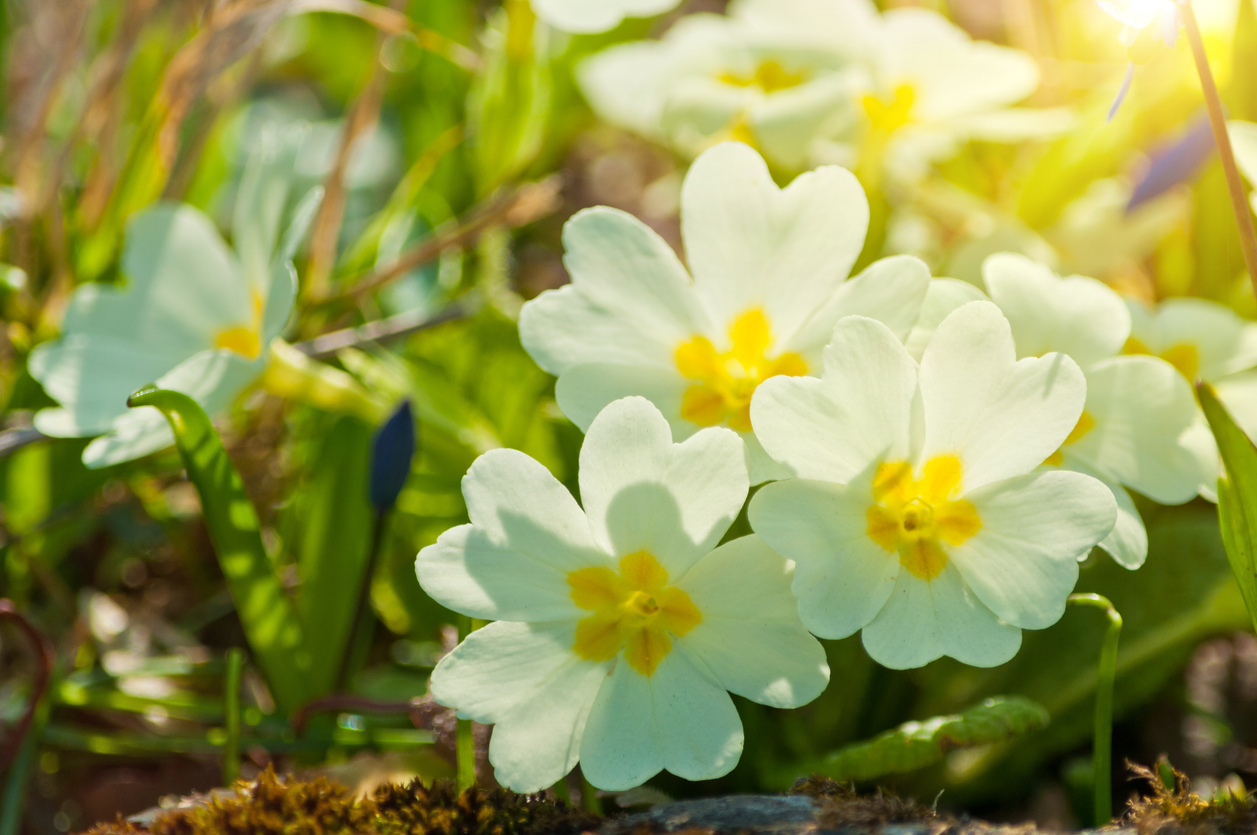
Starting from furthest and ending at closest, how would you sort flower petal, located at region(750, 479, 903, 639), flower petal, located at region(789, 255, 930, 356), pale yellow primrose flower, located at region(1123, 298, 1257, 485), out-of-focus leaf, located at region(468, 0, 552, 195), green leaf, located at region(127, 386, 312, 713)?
out-of-focus leaf, located at region(468, 0, 552, 195)
pale yellow primrose flower, located at region(1123, 298, 1257, 485)
green leaf, located at region(127, 386, 312, 713)
flower petal, located at region(789, 255, 930, 356)
flower petal, located at region(750, 479, 903, 639)

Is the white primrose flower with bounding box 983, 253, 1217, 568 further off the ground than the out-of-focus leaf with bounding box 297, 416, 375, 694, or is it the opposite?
the white primrose flower with bounding box 983, 253, 1217, 568

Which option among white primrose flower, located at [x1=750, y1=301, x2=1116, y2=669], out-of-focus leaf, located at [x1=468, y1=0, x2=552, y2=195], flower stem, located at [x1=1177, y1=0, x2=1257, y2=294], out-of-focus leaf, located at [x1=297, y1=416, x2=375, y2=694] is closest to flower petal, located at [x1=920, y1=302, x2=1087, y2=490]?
white primrose flower, located at [x1=750, y1=301, x2=1116, y2=669]

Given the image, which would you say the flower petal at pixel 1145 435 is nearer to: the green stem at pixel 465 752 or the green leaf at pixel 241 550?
the green stem at pixel 465 752

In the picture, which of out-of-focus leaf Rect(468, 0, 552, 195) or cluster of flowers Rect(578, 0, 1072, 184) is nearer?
cluster of flowers Rect(578, 0, 1072, 184)

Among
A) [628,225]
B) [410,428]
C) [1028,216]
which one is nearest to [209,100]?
[410,428]

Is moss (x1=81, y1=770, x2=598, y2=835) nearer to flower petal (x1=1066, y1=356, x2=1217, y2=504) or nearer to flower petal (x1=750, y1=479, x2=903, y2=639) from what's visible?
flower petal (x1=750, y1=479, x2=903, y2=639)

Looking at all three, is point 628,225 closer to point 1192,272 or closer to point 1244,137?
point 1244,137

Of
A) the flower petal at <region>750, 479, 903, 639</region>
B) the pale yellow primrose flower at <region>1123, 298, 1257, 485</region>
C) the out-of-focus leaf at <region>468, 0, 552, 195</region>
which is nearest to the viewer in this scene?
the flower petal at <region>750, 479, 903, 639</region>

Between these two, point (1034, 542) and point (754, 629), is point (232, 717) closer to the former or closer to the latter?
point (754, 629)

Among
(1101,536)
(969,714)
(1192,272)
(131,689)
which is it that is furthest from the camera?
(1192,272)
